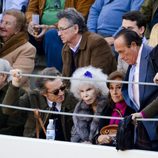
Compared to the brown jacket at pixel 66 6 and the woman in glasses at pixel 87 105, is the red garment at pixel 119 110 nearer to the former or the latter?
the woman in glasses at pixel 87 105

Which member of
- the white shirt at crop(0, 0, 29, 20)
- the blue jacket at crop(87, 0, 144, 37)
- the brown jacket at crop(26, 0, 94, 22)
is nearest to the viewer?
the blue jacket at crop(87, 0, 144, 37)

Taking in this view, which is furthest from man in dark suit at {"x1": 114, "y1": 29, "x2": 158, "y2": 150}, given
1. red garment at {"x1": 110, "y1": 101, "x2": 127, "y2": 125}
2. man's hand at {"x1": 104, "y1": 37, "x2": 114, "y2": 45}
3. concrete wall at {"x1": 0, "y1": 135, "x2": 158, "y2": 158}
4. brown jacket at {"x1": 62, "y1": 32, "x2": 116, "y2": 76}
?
man's hand at {"x1": 104, "y1": 37, "x2": 114, "y2": 45}

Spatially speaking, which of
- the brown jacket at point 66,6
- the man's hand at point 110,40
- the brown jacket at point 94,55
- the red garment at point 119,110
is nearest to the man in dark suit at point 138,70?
the red garment at point 119,110

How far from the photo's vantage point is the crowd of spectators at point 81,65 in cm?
471

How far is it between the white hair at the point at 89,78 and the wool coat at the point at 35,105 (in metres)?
0.13

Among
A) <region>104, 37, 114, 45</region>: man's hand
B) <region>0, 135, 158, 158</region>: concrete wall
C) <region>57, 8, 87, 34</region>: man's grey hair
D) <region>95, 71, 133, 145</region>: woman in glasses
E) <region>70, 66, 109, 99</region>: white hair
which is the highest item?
<region>57, 8, 87, 34</region>: man's grey hair

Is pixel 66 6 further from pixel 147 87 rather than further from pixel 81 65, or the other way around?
pixel 147 87

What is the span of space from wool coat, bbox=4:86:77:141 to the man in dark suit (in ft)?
1.91

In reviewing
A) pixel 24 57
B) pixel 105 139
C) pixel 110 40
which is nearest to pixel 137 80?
pixel 105 139

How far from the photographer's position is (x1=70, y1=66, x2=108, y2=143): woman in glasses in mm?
5035

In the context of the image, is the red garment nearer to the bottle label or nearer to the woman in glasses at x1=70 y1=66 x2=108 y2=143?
the woman in glasses at x1=70 y1=66 x2=108 y2=143

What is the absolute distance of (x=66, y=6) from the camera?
6641 millimetres

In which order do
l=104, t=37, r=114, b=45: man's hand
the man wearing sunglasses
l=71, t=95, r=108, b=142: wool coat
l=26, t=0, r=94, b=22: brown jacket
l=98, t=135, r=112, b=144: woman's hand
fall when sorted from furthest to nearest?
l=26, t=0, r=94, b=22: brown jacket < l=104, t=37, r=114, b=45: man's hand < the man wearing sunglasses < l=71, t=95, r=108, b=142: wool coat < l=98, t=135, r=112, b=144: woman's hand

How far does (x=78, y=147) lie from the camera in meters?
4.88
